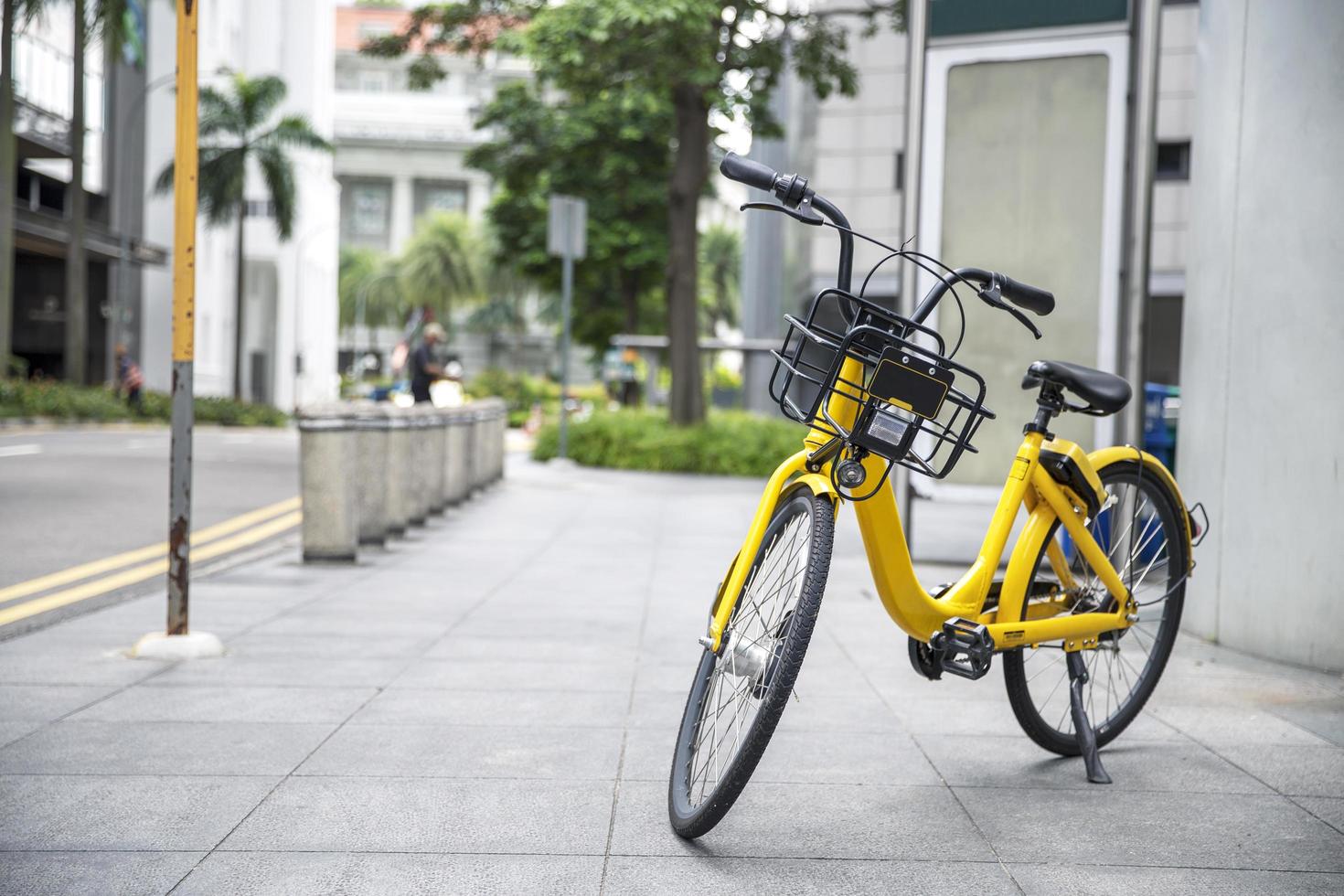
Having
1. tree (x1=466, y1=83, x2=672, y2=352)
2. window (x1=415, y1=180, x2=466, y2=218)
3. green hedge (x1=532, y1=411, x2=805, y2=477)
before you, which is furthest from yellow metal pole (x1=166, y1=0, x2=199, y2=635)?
window (x1=415, y1=180, x2=466, y2=218)

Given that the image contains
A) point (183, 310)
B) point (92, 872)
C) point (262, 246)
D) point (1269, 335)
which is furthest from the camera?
point (262, 246)

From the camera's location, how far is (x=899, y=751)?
4.39 meters

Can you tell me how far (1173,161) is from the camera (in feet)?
93.8

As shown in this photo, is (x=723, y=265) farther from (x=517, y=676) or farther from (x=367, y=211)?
(x=517, y=676)

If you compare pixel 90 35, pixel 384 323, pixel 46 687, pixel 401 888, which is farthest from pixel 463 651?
pixel 384 323

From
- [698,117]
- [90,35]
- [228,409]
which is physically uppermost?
[90,35]

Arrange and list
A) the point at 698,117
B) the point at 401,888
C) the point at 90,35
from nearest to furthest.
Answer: the point at 401,888 → the point at 698,117 → the point at 90,35

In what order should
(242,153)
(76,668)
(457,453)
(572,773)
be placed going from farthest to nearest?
(242,153) → (457,453) → (76,668) → (572,773)

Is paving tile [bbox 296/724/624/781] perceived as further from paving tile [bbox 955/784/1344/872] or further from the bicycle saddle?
the bicycle saddle

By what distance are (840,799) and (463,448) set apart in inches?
387

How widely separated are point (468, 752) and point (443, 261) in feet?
229

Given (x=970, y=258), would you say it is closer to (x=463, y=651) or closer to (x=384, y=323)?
(x=463, y=651)

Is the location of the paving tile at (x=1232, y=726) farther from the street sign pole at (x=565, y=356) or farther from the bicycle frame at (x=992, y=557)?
the street sign pole at (x=565, y=356)

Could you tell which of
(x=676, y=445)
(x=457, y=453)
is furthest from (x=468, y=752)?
(x=676, y=445)
